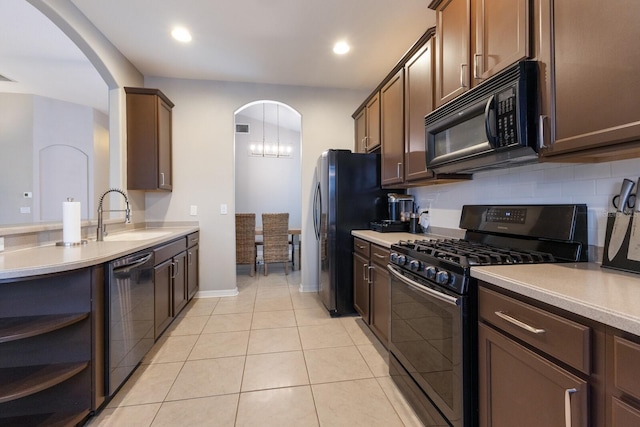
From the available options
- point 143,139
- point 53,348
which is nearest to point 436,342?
point 53,348

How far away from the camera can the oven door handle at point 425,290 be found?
4.14 feet

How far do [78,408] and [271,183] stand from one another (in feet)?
18.4

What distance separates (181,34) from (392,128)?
220 centimetres

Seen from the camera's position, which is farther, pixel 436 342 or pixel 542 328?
pixel 436 342

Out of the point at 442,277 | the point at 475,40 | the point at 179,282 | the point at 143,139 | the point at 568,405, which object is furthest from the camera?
the point at 143,139

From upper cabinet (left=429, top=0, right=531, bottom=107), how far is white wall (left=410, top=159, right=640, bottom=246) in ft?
1.98

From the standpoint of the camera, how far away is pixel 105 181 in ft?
14.4

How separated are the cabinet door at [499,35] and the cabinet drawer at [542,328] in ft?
3.57

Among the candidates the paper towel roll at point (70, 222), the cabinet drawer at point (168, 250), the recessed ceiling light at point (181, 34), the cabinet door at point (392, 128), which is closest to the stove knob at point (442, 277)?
the cabinet door at point (392, 128)

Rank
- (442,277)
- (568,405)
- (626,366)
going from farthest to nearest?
1. (442,277)
2. (568,405)
3. (626,366)

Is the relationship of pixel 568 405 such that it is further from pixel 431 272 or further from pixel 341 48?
pixel 341 48

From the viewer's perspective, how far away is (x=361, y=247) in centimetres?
275

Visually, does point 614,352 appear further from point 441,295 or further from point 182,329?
point 182,329

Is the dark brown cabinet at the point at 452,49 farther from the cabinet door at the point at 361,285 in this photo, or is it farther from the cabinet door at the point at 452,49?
the cabinet door at the point at 361,285
